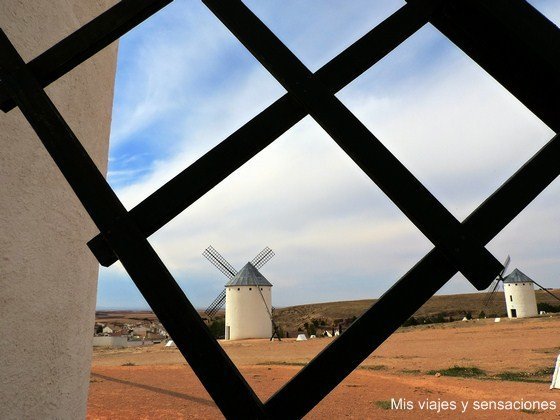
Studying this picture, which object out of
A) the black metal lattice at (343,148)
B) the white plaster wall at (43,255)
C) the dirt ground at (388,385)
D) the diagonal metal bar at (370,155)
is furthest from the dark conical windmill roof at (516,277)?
the diagonal metal bar at (370,155)

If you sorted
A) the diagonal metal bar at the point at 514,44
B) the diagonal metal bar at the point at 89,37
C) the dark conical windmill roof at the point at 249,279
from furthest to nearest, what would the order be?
1. the dark conical windmill roof at the point at 249,279
2. the diagonal metal bar at the point at 89,37
3. the diagonal metal bar at the point at 514,44

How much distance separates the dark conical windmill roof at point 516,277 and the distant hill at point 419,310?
7.74 m

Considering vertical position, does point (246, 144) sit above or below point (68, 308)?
above

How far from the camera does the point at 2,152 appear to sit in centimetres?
279

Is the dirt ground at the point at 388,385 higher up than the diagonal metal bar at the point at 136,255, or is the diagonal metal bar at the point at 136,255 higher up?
the diagonal metal bar at the point at 136,255

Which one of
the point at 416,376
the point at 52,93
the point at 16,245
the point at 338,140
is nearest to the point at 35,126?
the point at 338,140

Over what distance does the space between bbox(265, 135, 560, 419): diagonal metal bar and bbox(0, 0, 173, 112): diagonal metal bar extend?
131 centimetres

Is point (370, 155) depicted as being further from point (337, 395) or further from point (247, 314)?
point (247, 314)

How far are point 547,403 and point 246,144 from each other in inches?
359

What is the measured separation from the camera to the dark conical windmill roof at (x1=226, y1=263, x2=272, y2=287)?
101 feet

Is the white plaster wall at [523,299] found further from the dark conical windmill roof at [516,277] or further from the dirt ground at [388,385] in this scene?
the dirt ground at [388,385]

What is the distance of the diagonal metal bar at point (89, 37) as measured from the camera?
1.50m

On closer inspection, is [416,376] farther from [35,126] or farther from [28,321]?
[35,126]

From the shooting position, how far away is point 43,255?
3.21 meters
